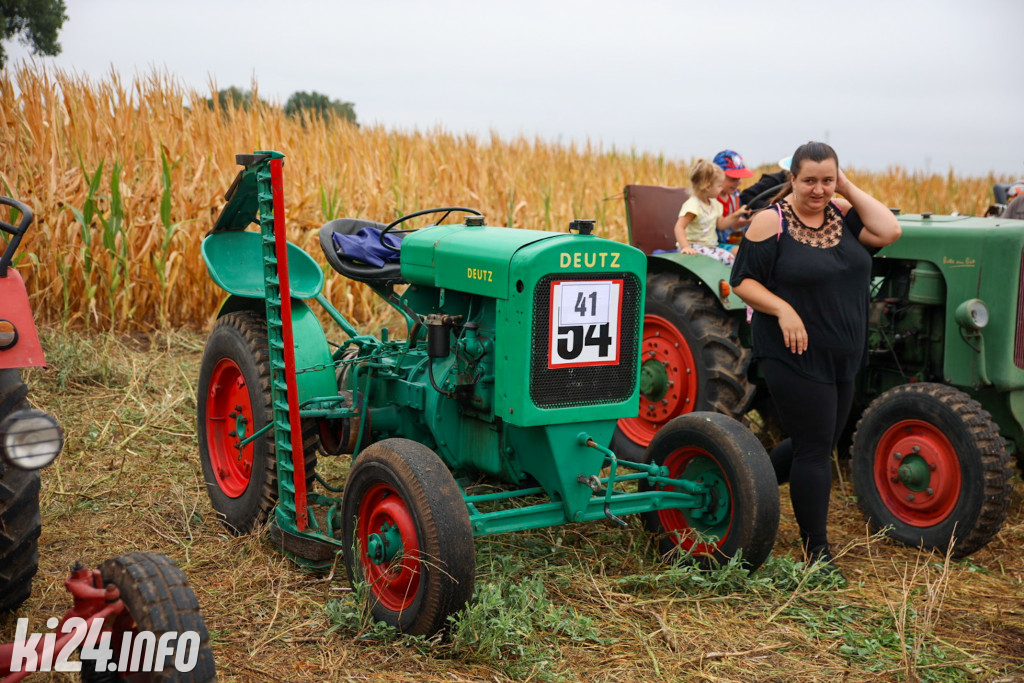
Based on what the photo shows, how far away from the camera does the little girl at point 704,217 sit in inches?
216

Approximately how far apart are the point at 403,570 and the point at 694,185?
3410mm

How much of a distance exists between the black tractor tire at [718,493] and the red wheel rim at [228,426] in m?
1.67

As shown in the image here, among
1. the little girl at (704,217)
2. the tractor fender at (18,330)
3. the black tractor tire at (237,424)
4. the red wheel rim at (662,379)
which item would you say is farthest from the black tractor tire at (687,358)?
the tractor fender at (18,330)

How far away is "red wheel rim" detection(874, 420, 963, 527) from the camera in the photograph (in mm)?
4004

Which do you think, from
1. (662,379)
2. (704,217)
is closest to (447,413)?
(662,379)

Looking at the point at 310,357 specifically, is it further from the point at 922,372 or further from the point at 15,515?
the point at 922,372

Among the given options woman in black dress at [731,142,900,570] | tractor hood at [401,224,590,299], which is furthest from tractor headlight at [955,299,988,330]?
tractor hood at [401,224,590,299]

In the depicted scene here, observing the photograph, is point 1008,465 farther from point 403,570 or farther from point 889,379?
point 403,570

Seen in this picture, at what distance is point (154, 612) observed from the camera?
2.10 meters

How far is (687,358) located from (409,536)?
8.24ft

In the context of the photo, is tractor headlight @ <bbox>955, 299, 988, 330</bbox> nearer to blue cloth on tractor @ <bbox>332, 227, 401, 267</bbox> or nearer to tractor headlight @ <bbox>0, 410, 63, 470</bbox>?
blue cloth on tractor @ <bbox>332, 227, 401, 267</bbox>

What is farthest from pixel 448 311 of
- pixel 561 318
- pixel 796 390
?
pixel 796 390

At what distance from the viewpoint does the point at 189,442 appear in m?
5.09

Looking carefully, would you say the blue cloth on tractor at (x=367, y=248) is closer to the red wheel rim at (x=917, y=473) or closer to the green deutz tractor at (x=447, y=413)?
the green deutz tractor at (x=447, y=413)
